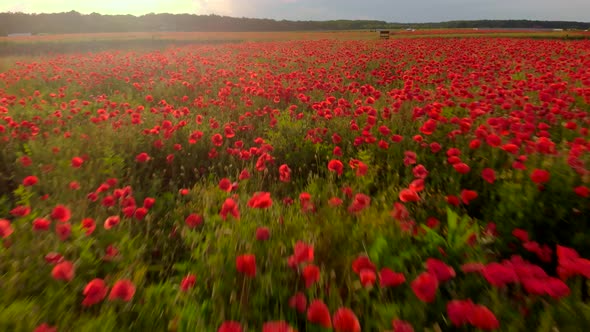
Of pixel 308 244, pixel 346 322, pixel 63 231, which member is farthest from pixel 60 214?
pixel 346 322

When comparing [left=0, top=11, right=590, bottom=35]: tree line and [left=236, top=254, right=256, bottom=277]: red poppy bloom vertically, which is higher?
[left=236, top=254, right=256, bottom=277]: red poppy bloom

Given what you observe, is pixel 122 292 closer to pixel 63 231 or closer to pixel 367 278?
pixel 63 231

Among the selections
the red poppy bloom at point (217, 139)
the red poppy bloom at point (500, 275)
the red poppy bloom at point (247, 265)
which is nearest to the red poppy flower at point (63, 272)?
the red poppy bloom at point (247, 265)

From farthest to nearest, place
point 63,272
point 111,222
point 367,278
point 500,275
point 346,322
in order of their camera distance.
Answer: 1. point 111,222
2. point 63,272
3. point 367,278
4. point 500,275
5. point 346,322

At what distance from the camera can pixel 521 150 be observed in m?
3.00

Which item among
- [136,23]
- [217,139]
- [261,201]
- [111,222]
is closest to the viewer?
[261,201]

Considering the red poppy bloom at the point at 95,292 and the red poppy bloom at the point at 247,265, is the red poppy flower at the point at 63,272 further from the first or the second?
the red poppy bloom at the point at 247,265

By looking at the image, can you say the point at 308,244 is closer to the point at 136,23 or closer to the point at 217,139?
the point at 217,139

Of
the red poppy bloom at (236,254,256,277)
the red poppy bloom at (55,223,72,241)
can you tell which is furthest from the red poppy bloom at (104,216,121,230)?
the red poppy bloom at (236,254,256,277)

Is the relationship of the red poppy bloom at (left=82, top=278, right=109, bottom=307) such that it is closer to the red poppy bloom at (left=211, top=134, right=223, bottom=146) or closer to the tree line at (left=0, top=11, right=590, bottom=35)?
the red poppy bloom at (left=211, top=134, right=223, bottom=146)

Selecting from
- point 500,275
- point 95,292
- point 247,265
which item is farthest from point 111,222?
point 500,275

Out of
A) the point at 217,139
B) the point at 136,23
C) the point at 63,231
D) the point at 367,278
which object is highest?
the point at 367,278

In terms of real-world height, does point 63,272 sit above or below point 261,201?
below

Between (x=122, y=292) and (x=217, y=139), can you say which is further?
(x=217, y=139)
